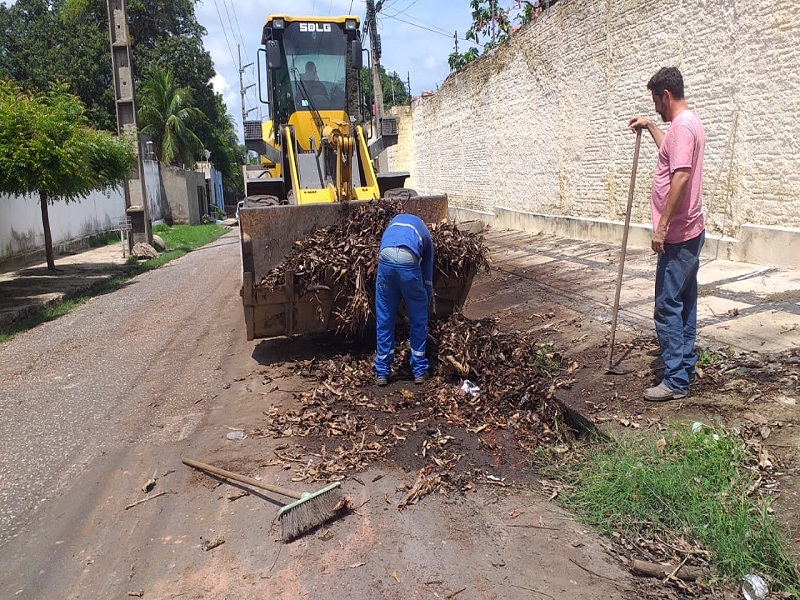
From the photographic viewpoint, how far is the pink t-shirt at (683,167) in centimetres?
424

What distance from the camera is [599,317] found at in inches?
270

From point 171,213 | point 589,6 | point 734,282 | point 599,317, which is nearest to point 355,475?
point 599,317

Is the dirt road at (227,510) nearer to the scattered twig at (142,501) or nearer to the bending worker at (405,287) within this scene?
the scattered twig at (142,501)

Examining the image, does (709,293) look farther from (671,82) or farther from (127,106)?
(127,106)

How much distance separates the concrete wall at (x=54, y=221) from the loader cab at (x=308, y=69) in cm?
761

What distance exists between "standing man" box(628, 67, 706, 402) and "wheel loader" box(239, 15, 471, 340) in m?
2.51

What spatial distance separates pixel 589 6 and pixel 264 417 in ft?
37.0

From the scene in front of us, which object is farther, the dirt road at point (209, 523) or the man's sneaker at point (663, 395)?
the man's sneaker at point (663, 395)

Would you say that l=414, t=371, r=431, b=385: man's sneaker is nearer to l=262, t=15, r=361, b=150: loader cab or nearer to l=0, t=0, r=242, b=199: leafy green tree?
l=262, t=15, r=361, b=150: loader cab

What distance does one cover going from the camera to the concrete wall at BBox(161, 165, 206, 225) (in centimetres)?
3231

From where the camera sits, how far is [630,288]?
7867 mm

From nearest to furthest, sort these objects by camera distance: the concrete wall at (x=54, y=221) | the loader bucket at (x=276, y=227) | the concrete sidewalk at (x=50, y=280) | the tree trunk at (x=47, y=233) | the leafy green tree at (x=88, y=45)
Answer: the loader bucket at (x=276, y=227)
the concrete sidewalk at (x=50, y=280)
the tree trunk at (x=47, y=233)
the concrete wall at (x=54, y=221)
the leafy green tree at (x=88, y=45)

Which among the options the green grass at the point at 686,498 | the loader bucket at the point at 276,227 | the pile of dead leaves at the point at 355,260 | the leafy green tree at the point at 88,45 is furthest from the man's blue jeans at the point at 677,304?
the leafy green tree at the point at 88,45

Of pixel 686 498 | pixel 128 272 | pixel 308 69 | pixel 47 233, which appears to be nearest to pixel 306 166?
pixel 308 69
